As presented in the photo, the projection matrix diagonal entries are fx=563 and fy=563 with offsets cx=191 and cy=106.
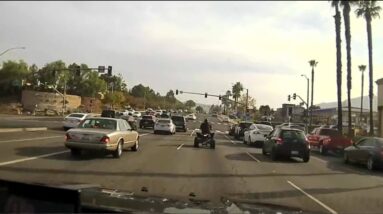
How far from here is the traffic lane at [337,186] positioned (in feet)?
39.7

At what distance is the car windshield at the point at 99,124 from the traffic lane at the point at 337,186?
6.00m

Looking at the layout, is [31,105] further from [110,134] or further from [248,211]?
[248,211]

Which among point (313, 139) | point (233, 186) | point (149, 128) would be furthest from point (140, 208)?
point (149, 128)

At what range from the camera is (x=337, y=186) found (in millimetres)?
15680

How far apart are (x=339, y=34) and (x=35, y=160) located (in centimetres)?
3277

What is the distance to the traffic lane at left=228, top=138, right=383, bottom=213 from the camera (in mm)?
12094

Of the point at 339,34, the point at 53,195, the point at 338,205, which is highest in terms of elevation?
the point at 339,34

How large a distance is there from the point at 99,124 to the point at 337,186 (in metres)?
9.35

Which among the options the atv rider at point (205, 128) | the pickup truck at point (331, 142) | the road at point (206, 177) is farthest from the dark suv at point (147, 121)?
the road at point (206, 177)

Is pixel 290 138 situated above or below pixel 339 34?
below

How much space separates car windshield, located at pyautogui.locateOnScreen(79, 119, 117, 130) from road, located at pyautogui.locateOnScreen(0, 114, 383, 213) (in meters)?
1.09

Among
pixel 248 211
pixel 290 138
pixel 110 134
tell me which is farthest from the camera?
pixel 290 138

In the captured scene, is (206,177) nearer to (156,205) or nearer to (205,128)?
(156,205)

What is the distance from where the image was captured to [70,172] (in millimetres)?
15078
